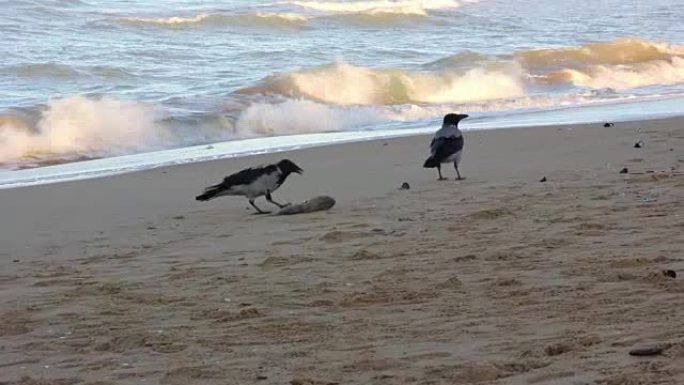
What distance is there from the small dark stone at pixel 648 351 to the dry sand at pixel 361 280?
33 mm

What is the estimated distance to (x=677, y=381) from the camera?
3666 mm

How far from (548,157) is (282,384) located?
6928mm

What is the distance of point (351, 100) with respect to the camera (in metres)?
17.8

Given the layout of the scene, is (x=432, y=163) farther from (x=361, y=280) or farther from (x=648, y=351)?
(x=648, y=351)

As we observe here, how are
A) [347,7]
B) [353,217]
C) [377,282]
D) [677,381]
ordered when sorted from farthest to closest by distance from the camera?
[347,7]
[353,217]
[377,282]
[677,381]

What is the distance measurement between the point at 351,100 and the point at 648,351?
13.9 metres

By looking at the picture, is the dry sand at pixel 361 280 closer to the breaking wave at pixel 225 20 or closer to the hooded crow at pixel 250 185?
the hooded crow at pixel 250 185

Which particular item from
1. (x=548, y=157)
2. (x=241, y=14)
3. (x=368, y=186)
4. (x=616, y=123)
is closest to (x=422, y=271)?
(x=368, y=186)

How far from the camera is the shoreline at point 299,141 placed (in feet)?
38.4

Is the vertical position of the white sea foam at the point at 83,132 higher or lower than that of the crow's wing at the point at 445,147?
lower

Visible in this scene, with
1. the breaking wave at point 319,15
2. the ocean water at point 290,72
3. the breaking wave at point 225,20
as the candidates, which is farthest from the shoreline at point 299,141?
the breaking wave at point 319,15

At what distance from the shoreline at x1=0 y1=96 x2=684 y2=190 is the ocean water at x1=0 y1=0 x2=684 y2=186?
0.19ft

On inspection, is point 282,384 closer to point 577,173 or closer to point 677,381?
point 677,381

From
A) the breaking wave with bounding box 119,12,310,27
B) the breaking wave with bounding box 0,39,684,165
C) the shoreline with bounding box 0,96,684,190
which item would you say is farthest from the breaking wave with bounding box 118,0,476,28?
the shoreline with bounding box 0,96,684,190
